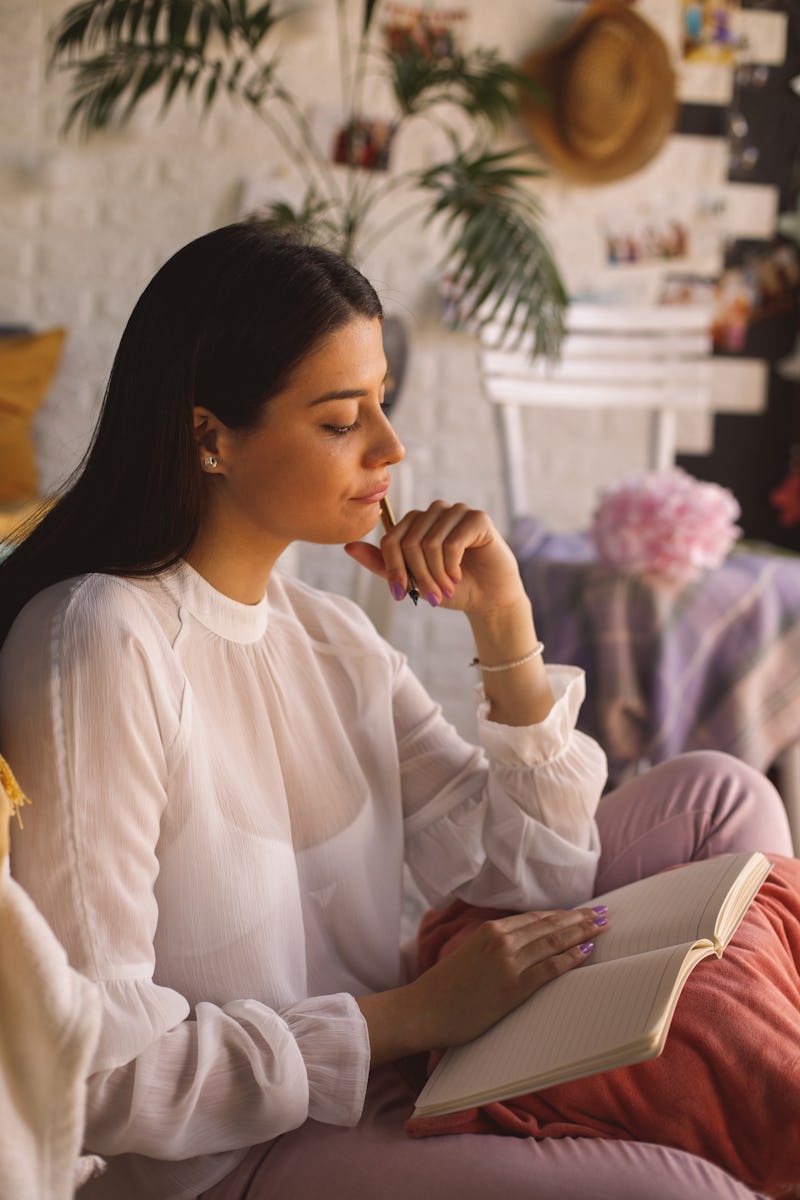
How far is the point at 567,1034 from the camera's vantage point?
86 cm

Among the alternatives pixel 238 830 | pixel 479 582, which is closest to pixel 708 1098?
pixel 238 830

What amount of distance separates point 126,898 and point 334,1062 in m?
0.21

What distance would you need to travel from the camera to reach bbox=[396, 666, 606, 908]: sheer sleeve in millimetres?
1222

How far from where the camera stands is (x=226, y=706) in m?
1.06

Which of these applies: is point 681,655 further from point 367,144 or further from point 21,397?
point 367,144

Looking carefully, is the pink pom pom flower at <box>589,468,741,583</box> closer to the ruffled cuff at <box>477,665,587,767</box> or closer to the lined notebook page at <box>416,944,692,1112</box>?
the ruffled cuff at <box>477,665,587,767</box>

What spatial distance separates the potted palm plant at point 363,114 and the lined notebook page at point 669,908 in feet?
4.98

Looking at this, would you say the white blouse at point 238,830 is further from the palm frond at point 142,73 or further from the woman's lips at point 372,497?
the palm frond at point 142,73

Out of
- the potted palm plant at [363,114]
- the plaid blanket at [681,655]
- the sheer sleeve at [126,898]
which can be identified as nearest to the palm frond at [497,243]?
the potted palm plant at [363,114]

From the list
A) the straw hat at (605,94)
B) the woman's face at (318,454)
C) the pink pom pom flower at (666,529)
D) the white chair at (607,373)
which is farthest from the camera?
the straw hat at (605,94)

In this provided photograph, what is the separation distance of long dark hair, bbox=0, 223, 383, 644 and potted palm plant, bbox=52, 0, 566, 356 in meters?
1.30

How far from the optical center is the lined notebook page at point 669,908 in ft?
3.13

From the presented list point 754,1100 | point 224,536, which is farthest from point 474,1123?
point 224,536

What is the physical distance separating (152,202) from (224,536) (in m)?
2.90
